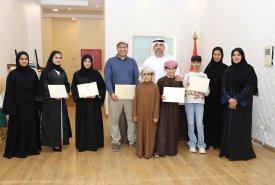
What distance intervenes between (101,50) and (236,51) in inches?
275

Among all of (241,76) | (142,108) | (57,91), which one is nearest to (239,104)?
(241,76)

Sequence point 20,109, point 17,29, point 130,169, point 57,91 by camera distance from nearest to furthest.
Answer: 1. point 130,169
2. point 20,109
3. point 57,91
4. point 17,29

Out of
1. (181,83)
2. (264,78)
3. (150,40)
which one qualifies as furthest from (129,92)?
(150,40)

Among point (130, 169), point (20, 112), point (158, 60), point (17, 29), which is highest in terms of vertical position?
point (17, 29)

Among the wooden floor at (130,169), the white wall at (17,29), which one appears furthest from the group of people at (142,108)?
the white wall at (17,29)

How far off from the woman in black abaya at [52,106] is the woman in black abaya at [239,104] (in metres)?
2.42

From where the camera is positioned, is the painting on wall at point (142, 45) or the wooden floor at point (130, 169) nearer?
the wooden floor at point (130, 169)

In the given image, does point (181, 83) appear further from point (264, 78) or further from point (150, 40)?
point (150, 40)

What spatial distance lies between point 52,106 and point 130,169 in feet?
5.02

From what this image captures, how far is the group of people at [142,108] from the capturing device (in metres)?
3.98

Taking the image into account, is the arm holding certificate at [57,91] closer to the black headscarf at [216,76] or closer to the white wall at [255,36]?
the black headscarf at [216,76]

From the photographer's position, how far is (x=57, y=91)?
13.7 ft

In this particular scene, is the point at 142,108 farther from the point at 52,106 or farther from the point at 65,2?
the point at 65,2

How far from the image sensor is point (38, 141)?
4242mm
